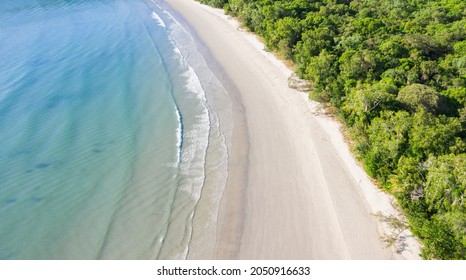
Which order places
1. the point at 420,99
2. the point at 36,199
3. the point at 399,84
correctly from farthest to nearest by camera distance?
the point at 399,84 < the point at 420,99 < the point at 36,199

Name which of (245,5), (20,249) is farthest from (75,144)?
(245,5)

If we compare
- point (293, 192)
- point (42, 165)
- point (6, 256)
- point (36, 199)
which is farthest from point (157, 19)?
point (6, 256)

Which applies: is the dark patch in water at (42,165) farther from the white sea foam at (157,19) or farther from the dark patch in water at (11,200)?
the white sea foam at (157,19)

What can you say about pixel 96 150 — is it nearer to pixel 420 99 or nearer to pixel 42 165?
pixel 42 165

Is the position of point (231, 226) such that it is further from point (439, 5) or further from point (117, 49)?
point (439, 5)

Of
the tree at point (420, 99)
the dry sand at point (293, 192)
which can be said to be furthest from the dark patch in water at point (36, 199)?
the tree at point (420, 99)

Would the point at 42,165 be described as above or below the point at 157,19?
below

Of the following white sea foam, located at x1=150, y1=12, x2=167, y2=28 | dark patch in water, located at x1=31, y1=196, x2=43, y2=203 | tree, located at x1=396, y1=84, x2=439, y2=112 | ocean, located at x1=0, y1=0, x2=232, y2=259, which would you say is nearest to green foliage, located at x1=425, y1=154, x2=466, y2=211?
tree, located at x1=396, y1=84, x2=439, y2=112
